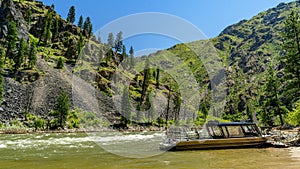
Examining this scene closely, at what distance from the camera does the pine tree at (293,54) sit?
36000 mm

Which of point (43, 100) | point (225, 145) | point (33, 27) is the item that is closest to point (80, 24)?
point (33, 27)

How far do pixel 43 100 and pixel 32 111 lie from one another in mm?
6587

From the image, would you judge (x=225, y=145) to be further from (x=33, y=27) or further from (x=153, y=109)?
(x=33, y=27)

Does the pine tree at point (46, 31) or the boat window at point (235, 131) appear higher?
the pine tree at point (46, 31)

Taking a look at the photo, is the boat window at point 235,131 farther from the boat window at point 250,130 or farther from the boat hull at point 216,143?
the boat hull at point 216,143

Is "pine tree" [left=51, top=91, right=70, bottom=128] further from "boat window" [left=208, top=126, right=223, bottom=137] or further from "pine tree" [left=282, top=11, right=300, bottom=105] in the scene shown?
"pine tree" [left=282, top=11, right=300, bottom=105]

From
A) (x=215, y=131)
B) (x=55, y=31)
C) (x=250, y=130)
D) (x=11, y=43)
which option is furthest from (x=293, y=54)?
(x=55, y=31)

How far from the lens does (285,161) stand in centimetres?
1443

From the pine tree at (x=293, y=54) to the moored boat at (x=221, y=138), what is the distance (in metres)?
17.2

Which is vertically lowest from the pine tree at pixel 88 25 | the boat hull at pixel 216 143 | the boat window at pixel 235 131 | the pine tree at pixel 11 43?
the boat hull at pixel 216 143

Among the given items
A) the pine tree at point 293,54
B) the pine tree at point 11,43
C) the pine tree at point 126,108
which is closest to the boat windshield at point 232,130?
the pine tree at point 293,54

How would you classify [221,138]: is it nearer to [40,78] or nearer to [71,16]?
[40,78]

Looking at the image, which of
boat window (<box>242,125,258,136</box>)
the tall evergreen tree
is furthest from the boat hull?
the tall evergreen tree

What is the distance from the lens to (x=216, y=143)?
2217 centimetres
